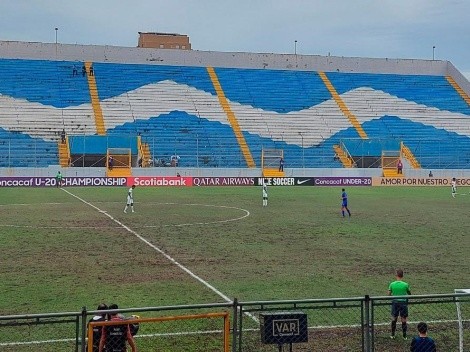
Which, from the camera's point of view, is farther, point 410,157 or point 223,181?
point 410,157

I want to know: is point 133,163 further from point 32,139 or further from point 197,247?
point 197,247

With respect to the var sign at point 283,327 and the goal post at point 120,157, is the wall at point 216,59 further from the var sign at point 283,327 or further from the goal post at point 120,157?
the var sign at point 283,327

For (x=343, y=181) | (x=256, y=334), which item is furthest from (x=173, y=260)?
(x=343, y=181)

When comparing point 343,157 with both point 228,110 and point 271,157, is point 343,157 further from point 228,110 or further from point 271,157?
point 228,110

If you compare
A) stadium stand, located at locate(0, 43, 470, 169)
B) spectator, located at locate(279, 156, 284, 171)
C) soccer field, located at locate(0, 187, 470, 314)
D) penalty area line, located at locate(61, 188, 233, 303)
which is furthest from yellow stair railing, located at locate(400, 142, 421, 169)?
penalty area line, located at locate(61, 188, 233, 303)

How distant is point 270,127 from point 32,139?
2536 centimetres

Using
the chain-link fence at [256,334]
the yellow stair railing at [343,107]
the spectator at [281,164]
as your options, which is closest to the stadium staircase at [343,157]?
the yellow stair railing at [343,107]

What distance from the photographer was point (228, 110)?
252 ft

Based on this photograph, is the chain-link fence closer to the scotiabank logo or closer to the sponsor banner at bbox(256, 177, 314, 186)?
the scotiabank logo

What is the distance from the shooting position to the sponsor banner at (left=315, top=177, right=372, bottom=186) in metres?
65.4

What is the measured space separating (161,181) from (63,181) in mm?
8770

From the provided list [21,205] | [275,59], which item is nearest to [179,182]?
[21,205]

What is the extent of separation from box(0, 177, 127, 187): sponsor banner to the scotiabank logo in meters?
1.09

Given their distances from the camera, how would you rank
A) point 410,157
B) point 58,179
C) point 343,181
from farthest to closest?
point 410,157 < point 343,181 < point 58,179
